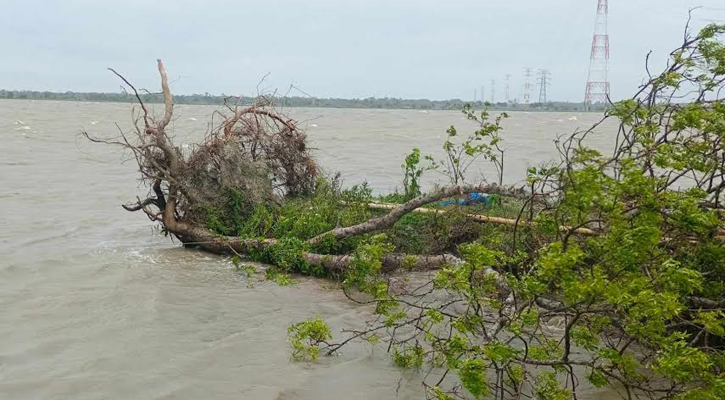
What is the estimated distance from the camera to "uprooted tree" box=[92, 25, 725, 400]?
368 cm

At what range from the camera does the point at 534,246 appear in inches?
301

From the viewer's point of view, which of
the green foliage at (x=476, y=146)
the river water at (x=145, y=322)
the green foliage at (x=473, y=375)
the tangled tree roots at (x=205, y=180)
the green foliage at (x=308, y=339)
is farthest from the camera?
the tangled tree roots at (x=205, y=180)

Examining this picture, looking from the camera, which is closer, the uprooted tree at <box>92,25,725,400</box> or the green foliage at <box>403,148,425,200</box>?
the uprooted tree at <box>92,25,725,400</box>

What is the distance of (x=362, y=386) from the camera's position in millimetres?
5270

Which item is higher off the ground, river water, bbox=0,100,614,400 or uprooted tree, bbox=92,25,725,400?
uprooted tree, bbox=92,25,725,400

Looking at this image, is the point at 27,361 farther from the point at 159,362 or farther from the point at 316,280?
the point at 316,280

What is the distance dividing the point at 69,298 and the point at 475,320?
16.1 ft

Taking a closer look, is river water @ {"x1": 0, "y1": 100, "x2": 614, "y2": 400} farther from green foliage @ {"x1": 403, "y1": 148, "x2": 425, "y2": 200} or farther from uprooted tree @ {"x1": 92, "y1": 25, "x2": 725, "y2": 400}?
green foliage @ {"x1": 403, "y1": 148, "x2": 425, "y2": 200}

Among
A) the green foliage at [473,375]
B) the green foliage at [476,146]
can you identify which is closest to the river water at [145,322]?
the green foliage at [473,375]

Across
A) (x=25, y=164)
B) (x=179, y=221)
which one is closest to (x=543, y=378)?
(x=179, y=221)

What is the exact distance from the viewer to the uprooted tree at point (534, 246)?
3.68m

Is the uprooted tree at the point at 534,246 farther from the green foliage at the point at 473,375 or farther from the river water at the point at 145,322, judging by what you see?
the river water at the point at 145,322

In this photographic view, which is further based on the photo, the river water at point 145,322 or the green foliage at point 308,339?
the green foliage at point 308,339

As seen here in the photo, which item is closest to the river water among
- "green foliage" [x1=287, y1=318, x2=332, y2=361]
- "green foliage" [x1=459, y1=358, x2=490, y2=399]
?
"green foliage" [x1=287, y1=318, x2=332, y2=361]
